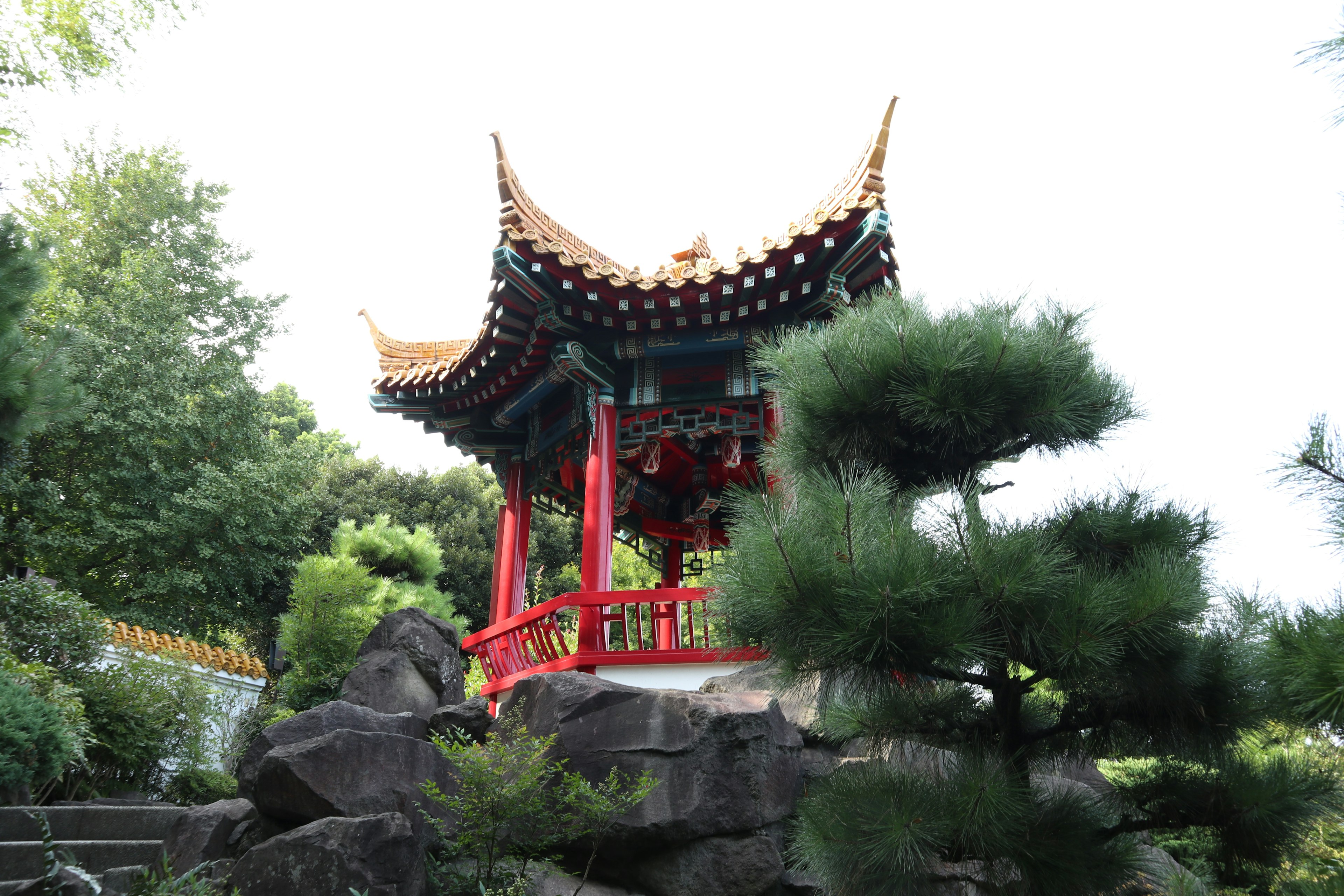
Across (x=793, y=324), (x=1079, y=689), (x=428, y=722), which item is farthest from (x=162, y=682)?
(x=1079, y=689)

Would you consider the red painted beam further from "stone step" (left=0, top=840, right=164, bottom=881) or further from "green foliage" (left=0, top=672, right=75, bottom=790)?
"green foliage" (left=0, top=672, right=75, bottom=790)

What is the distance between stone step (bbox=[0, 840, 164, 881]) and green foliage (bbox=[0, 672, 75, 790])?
0.39m

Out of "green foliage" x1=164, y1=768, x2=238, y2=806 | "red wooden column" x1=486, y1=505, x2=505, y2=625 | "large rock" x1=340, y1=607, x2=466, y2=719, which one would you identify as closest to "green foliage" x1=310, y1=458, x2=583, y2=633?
"large rock" x1=340, y1=607, x2=466, y2=719

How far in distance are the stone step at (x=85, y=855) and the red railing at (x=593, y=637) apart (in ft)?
8.11

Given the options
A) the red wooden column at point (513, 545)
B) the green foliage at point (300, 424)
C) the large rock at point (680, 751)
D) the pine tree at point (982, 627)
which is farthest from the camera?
the green foliage at point (300, 424)

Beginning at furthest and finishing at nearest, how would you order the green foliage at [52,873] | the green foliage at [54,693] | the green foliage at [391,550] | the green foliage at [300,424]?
1. the green foliage at [300,424]
2. the green foliage at [391,550]
3. the green foliage at [54,693]
4. the green foliage at [52,873]

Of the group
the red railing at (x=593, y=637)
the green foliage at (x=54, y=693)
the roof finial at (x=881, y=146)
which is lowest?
the green foliage at (x=54, y=693)

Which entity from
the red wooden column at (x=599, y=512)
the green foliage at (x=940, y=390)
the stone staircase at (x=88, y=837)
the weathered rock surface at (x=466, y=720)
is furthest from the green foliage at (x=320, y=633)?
the green foliage at (x=940, y=390)

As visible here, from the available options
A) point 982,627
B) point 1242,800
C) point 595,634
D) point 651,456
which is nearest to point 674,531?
point 651,456

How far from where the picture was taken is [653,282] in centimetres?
699

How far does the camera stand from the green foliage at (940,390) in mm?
3467

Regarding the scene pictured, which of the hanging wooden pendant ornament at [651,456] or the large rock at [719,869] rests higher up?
the hanging wooden pendant ornament at [651,456]

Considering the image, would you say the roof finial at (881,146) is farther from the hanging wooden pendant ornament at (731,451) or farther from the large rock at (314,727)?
the large rock at (314,727)

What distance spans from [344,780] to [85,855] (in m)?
1.79
